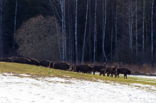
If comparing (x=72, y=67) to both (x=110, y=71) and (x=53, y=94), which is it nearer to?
(x=110, y=71)

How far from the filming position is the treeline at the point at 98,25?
59312 millimetres

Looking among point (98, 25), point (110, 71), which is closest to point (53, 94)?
point (110, 71)

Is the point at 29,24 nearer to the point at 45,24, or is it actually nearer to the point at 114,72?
the point at 45,24

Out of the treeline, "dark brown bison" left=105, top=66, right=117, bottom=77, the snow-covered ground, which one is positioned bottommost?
the snow-covered ground

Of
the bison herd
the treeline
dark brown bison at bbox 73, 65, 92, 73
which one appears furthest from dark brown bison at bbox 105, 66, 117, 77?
the treeline

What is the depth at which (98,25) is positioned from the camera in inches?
2579

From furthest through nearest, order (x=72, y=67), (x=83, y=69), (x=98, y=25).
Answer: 1. (x=98, y=25)
2. (x=72, y=67)
3. (x=83, y=69)

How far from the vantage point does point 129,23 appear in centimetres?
6022

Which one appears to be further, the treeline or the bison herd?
the treeline

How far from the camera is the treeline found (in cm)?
5931

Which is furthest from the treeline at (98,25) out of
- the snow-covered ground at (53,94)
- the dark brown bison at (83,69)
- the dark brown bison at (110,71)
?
the snow-covered ground at (53,94)

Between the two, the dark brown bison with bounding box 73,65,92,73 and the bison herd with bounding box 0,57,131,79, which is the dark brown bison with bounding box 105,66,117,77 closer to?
the bison herd with bounding box 0,57,131,79

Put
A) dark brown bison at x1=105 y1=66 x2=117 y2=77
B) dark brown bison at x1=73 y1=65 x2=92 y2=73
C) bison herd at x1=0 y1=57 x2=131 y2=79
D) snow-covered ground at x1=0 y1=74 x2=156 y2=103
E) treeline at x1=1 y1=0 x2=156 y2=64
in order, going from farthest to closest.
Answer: treeline at x1=1 y1=0 x2=156 y2=64, dark brown bison at x1=73 y1=65 x2=92 y2=73, dark brown bison at x1=105 y1=66 x2=117 y2=77, bison herd at x1=0 y1=57 x2=131 y2=79, snow-covered ground at x1=0 y1=74 x2=156 y2=103

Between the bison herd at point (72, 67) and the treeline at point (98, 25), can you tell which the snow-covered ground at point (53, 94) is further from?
the treeline at point (98, 25)
